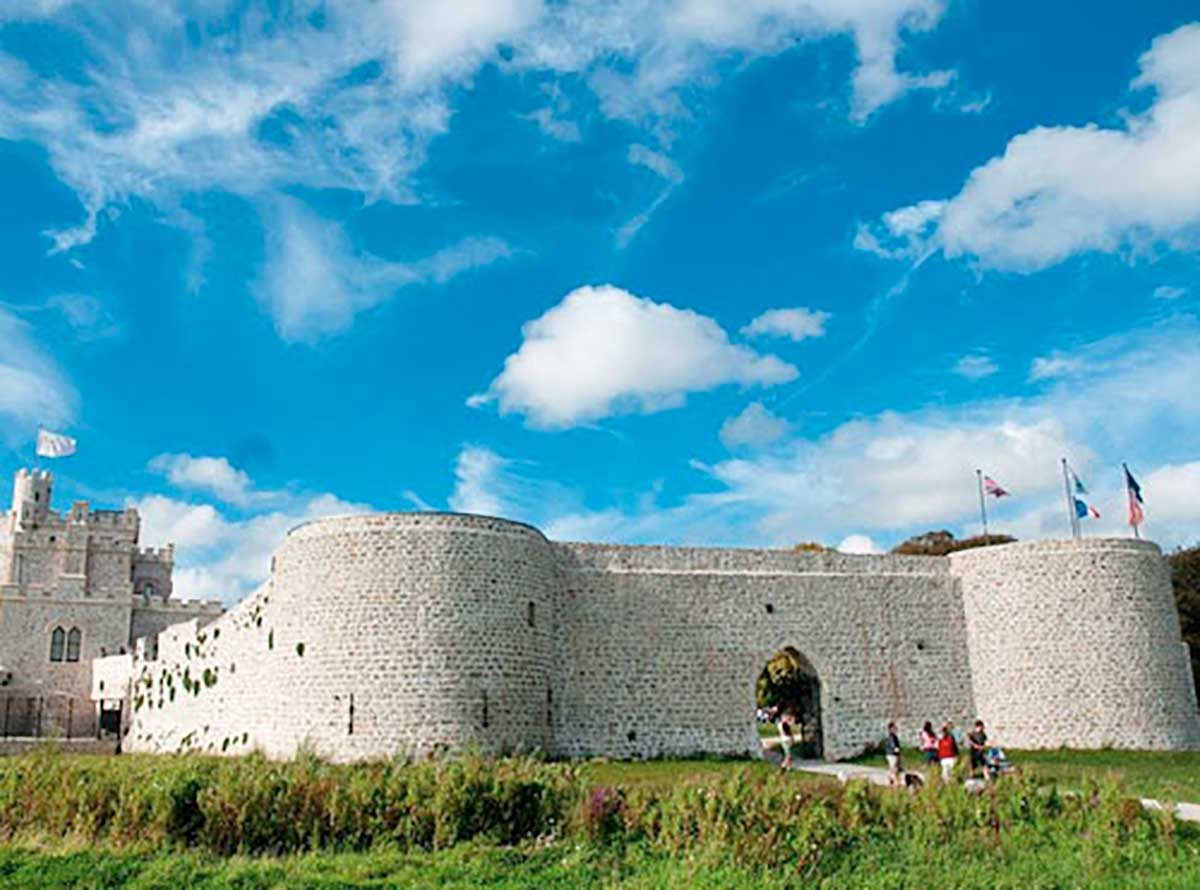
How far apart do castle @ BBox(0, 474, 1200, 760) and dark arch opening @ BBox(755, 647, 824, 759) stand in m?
0.32

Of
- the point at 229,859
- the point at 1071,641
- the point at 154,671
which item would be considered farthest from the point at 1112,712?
the point at 154,671

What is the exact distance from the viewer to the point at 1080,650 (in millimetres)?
28953

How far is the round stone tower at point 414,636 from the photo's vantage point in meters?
23.4

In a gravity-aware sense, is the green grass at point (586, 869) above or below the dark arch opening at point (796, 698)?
below

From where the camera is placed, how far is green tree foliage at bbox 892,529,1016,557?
171 feet

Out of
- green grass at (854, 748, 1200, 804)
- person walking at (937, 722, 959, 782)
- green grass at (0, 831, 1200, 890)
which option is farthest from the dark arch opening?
green grass at (0, 831, 1200, 890)

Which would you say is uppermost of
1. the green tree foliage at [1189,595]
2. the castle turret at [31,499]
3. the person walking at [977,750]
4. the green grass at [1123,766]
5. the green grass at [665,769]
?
the castle turret at [31,499]

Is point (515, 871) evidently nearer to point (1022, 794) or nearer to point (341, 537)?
point (1022, 794)

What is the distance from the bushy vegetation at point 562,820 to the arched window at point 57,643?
36.2m

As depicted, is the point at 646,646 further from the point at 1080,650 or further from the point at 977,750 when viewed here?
the point at 1080,650

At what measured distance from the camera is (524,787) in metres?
13.7

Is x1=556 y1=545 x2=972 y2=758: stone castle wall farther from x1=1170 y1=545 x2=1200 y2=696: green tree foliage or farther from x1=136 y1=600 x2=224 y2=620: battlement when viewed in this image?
x1=136 y1=600 x2=224 y2=620: battlement

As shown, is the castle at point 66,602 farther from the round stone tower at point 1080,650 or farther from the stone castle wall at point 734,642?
the round stone tower at point 1080,650

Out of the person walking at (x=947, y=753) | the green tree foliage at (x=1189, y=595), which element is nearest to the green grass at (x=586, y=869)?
the person walking at (x=947, y=753)
